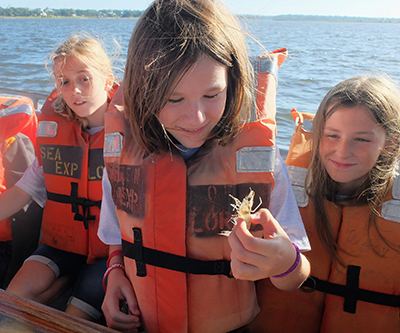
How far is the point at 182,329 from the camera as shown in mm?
1519

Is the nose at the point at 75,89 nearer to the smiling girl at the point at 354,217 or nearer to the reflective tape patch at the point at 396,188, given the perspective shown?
the smiling girl at the point at 354,217

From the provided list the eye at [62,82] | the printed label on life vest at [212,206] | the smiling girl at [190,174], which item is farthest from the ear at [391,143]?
the eye at [62,82]

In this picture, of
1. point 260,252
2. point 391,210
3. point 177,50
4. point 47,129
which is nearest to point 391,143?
point 391,210

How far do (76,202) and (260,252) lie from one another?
153cm

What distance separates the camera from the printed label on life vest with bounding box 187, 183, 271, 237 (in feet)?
4.96

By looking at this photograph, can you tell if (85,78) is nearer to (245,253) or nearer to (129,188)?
(129,188)

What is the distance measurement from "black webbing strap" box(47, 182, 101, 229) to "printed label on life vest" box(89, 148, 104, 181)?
13 cm

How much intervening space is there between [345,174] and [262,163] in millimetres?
552

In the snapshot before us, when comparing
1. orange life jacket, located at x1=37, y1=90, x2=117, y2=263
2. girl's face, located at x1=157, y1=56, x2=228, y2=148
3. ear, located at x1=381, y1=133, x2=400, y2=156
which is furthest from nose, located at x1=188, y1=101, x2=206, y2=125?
orange life jacket, located at x1=37, y1=90, x2=117, y2=263

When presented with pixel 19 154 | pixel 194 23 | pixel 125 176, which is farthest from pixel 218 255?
pixel 19 154

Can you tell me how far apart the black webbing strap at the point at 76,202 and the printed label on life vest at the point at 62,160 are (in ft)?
0.32

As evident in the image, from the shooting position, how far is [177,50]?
1214mm

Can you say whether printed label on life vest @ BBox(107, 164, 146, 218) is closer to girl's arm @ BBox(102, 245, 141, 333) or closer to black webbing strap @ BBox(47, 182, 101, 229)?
girl's arm @ BBox(102, 245, 141, 333)

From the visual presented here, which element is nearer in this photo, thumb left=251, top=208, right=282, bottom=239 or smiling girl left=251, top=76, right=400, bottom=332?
thumb left=251, top=208, right=282, bottom=239
